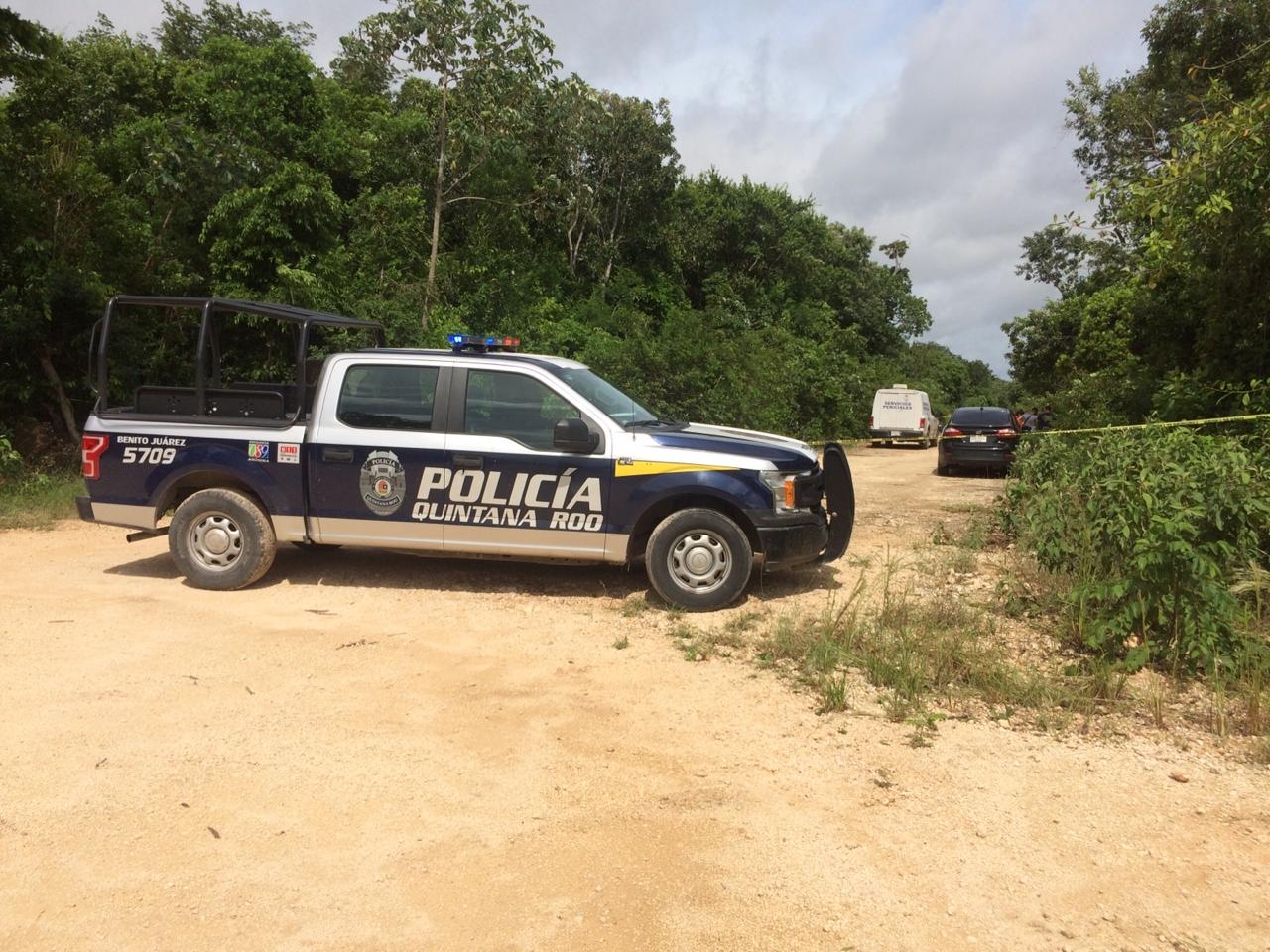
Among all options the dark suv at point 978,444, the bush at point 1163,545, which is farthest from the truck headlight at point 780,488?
the dark suv at point 978,444

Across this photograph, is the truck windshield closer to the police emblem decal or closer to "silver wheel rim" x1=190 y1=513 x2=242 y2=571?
the police emblem decal

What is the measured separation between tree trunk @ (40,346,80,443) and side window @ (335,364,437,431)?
26.3 ft

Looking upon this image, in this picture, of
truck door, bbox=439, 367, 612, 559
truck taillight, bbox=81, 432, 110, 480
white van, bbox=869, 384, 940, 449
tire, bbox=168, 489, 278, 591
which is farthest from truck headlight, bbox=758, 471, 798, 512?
white van, bbox=869, 384, 940, 449

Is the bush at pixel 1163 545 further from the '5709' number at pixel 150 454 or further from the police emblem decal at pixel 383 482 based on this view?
the '5709' number at pixel 150 454

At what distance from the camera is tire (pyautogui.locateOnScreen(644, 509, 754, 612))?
20.7 ft

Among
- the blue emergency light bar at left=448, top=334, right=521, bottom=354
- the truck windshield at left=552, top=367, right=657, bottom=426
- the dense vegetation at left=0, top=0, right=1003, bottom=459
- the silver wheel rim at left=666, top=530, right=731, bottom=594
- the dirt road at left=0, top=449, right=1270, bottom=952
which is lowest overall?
the dirt road at left=0, top=449, right=1270, bottom=952

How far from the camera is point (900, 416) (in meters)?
28.0

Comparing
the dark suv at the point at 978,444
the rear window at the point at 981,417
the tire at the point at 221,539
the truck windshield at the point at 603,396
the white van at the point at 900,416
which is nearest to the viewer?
the truck windshield at the point at 603,396

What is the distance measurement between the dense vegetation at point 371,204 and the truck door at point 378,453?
723 centimetres

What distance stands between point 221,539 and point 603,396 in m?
3.18

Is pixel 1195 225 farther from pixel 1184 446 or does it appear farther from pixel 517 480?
pixel 517 480

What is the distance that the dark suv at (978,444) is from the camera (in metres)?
17.9

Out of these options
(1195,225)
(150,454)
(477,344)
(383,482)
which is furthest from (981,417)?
(150,454)

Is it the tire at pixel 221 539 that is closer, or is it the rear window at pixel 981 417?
the tire at pixel 221 539
